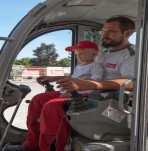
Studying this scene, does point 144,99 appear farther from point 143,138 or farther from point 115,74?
point 115,74

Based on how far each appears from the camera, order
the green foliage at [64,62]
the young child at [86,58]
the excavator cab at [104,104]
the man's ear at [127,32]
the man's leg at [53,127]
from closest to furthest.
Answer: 1. the excavator cab at [104,104]
2. the man's leg at [53,127]
3. the man's ear at [127,32]
4. the young child at [86,58]
5. the green foliage at [64,62]

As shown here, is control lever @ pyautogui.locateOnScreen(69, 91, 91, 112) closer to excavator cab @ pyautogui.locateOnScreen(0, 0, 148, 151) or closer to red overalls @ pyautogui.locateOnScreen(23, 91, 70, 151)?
excavator cab @ pyautogui.locateOnScreen(0, 0, 148, 151)

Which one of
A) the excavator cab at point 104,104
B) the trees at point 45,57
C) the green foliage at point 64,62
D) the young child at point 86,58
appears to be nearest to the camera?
the excavator cab at point 104,104

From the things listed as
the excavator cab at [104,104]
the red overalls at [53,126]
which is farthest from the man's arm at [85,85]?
the red overalls at [53,126]

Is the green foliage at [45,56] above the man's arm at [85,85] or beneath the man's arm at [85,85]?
above

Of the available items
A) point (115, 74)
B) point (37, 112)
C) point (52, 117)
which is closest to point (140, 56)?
point (115, 74)

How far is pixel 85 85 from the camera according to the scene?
8.19 ft

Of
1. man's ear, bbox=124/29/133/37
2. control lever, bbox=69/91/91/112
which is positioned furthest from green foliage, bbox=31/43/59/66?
control lever, bbox=69/91/91/112

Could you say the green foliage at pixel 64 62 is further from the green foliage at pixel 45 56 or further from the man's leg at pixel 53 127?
the man's leg at pixel 53 127

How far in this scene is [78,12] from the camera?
11.6 ft

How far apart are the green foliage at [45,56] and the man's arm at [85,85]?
133cm

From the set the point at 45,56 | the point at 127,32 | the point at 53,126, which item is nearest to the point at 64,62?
the point at 45,56

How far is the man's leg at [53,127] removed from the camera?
8.79 ft

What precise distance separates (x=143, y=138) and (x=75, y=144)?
64 centimetres
